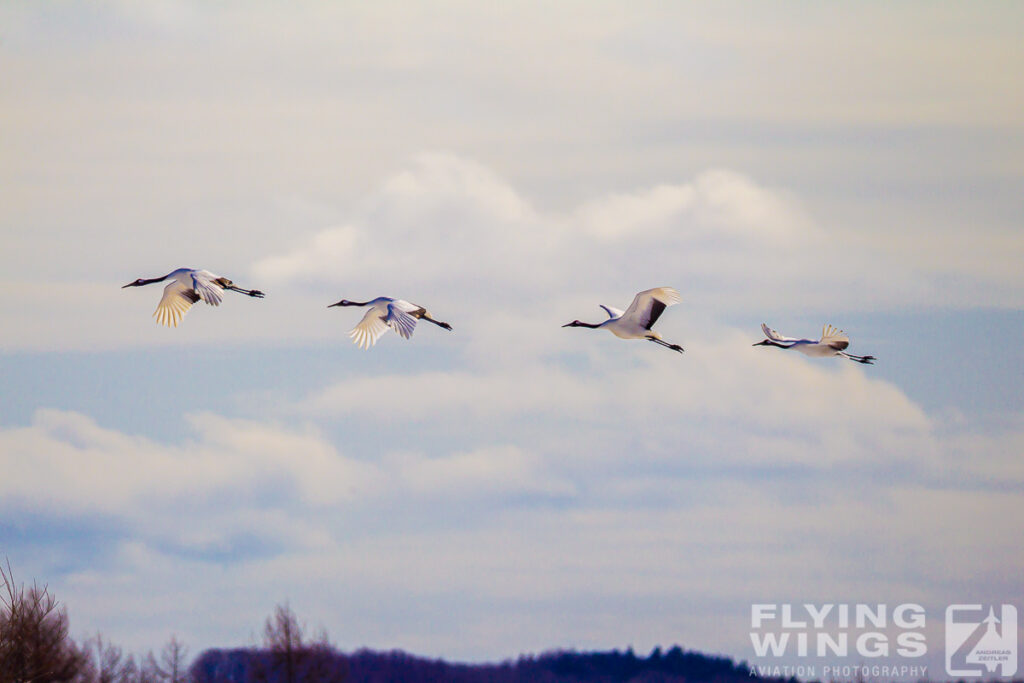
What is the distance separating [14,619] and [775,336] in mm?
23687

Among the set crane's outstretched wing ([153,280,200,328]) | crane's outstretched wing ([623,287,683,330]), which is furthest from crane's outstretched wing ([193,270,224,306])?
crane's outstretched wing ([623,287,683,330])

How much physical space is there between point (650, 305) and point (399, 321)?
22.6 feet

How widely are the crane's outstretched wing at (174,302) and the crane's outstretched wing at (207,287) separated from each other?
52cm

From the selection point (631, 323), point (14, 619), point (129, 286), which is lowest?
point (14, 619)

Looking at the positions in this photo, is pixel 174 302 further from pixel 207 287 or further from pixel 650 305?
pixel 650 305

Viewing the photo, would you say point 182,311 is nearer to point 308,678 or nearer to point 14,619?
point 14,619

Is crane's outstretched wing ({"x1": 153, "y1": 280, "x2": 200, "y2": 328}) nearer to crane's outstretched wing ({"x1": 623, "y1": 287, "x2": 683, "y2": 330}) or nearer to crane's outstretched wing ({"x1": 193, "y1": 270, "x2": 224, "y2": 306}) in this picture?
crane's outstretched wing ({"x1": 193, "y1": 270, "x2": 224, "y2": 306})

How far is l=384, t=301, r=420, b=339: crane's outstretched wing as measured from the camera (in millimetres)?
48031

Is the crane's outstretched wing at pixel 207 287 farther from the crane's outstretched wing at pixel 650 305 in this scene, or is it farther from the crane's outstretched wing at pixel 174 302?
the crane's outstretched wing at pixel 650 305

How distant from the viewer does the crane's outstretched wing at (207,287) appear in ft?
158

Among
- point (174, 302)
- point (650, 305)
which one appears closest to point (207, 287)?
point (174, 302)

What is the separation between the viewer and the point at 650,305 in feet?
157

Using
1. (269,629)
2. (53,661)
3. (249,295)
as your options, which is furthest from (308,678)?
(249,295)

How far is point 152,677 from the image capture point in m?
105
